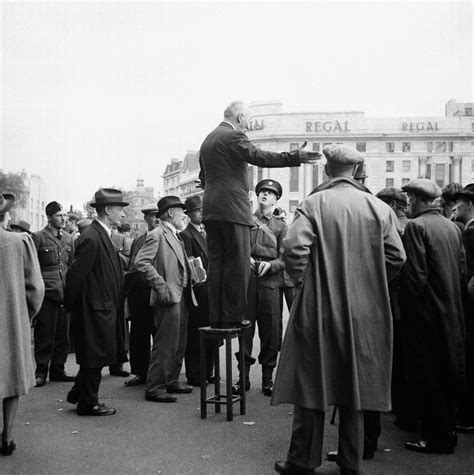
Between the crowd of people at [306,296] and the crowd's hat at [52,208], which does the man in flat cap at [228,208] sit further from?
the crowd's hat at [52,208]

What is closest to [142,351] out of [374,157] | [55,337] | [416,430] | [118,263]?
[55,337]

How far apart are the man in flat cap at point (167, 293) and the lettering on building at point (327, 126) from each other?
4033 inches

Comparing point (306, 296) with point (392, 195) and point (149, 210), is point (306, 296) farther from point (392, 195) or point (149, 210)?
point (149, 210)

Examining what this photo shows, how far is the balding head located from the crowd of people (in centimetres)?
1

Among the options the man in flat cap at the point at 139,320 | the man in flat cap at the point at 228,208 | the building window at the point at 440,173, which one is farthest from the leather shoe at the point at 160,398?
the building window at the point at 440,173

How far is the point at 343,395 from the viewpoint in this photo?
16.6ft

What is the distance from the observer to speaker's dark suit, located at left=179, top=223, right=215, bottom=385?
914cm

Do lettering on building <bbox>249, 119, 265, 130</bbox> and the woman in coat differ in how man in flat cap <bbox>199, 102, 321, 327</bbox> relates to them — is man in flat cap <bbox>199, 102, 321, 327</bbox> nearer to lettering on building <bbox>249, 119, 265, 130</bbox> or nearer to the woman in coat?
the woman in coat

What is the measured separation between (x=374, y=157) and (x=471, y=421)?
4049 inches

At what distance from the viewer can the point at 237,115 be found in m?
6.79

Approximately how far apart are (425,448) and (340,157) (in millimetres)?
2707

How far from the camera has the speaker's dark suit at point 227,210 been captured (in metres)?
6.47

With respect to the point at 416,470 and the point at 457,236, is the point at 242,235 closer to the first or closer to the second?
the point at 457,236

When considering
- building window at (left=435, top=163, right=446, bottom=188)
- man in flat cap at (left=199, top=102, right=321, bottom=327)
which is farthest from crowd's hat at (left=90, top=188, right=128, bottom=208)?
building window at (left=435, top=163, right=446, bottom=188)
